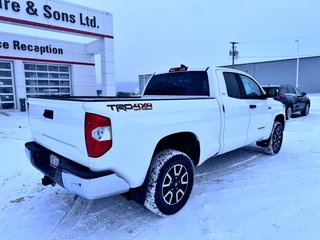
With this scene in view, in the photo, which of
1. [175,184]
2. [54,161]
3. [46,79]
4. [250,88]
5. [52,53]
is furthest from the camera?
[46,79]

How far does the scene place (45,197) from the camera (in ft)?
12.3

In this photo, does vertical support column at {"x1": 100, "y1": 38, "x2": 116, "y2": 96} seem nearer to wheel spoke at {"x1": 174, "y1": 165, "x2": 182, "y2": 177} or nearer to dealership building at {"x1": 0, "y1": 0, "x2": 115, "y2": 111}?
dealership building at {"x1": 0, "y1": 0, "x2": 115, "y2": 111}

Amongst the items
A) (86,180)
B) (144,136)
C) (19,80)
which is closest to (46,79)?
(19,80)

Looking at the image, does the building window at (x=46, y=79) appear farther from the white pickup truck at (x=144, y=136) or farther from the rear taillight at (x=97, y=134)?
the rear taillight at (x=97, y=134)

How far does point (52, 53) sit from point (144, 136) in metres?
18.7

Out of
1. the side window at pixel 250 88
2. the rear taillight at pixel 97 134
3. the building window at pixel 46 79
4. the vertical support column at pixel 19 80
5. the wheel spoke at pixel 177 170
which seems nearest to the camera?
the rear taillight at pixel 97 134

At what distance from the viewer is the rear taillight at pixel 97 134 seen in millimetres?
2346

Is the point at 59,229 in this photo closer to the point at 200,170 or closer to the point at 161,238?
the point at 161,238

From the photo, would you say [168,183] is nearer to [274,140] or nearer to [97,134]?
[97,134]

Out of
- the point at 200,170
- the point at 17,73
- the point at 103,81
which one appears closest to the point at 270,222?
the point at 200,170

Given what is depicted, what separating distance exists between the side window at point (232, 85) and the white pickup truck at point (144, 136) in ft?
0.08

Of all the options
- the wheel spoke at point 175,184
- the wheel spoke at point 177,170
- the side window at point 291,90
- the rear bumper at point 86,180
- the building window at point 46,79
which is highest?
the building window at point 46,79

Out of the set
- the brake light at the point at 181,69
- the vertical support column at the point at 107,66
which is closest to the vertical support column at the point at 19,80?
the vertical support column at the point at 107,66

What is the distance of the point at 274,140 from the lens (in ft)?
19.1
